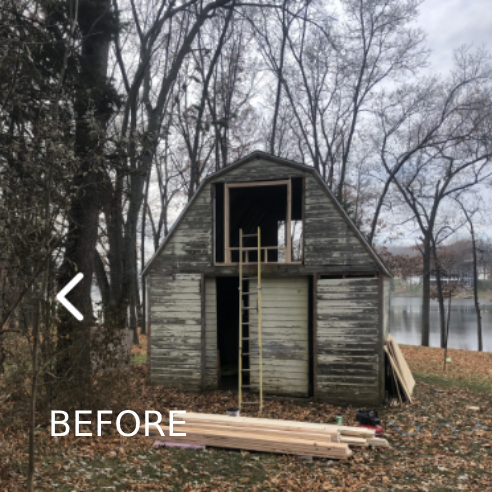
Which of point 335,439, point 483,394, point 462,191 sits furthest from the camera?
point 462,191

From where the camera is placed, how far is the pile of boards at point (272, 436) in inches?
310

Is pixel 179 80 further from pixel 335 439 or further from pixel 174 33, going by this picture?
pixel 335 439

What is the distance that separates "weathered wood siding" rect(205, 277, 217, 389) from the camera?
40.2 feet

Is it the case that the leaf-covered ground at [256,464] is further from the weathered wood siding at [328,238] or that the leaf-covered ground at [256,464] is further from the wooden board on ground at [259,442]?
the weathered wood siding at [328,238]

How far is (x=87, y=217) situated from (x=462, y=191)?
23534 mm

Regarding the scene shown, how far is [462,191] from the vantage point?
27141 mm

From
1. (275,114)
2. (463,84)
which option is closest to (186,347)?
(275,114)

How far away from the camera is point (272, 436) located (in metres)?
8.22

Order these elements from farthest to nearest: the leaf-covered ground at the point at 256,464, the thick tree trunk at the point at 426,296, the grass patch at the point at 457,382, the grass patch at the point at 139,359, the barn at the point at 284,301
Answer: the thick tree trunk at the point at 426,296
the grass patch at the point at 139,359
the grass patch at the point at 457,382
the barn at the point at 284,301
the leaf-covered ground at the point at 256,464

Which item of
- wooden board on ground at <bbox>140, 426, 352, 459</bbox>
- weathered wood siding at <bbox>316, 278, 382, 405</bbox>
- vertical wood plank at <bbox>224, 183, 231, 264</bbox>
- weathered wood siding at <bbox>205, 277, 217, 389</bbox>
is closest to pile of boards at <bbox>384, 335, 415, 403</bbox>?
weathered wood siding at <bbox>316, 278, 382, 405</bbox>

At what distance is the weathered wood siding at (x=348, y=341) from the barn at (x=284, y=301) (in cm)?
2

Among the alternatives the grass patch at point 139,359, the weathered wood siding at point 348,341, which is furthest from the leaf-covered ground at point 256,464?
the grass patch at point 139,359

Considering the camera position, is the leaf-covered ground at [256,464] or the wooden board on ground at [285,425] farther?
the wooden board on ground at [285,425]

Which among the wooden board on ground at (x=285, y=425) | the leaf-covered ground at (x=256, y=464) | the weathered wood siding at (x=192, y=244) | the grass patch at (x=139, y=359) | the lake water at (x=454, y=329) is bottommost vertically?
the lake water at (x=454, y=329)
